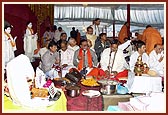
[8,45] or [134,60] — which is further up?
[8,45]

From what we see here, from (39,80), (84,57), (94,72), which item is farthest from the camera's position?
(84,57)

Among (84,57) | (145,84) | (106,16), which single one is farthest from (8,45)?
(106,16)

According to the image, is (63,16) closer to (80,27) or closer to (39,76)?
(80,27)

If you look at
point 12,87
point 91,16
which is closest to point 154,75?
point 12,87

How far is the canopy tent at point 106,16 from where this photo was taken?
27.9 ft

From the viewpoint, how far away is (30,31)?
17.9 feet

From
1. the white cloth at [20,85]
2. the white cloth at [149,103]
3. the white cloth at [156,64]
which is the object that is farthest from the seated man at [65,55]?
the white cloth at [149,103]

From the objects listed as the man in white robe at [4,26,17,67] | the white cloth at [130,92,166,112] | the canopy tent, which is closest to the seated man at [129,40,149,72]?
the white cloth at [130,92,166,112]

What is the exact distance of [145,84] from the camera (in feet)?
10.5

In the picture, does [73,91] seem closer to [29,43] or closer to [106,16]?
[29,43]

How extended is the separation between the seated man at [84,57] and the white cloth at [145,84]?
0.85 m

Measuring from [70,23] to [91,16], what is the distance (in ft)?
1.87

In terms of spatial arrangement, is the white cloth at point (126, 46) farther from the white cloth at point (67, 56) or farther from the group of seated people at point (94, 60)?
the white cloth at point (67, 56)

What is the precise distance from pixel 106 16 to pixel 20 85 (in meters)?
6.67
